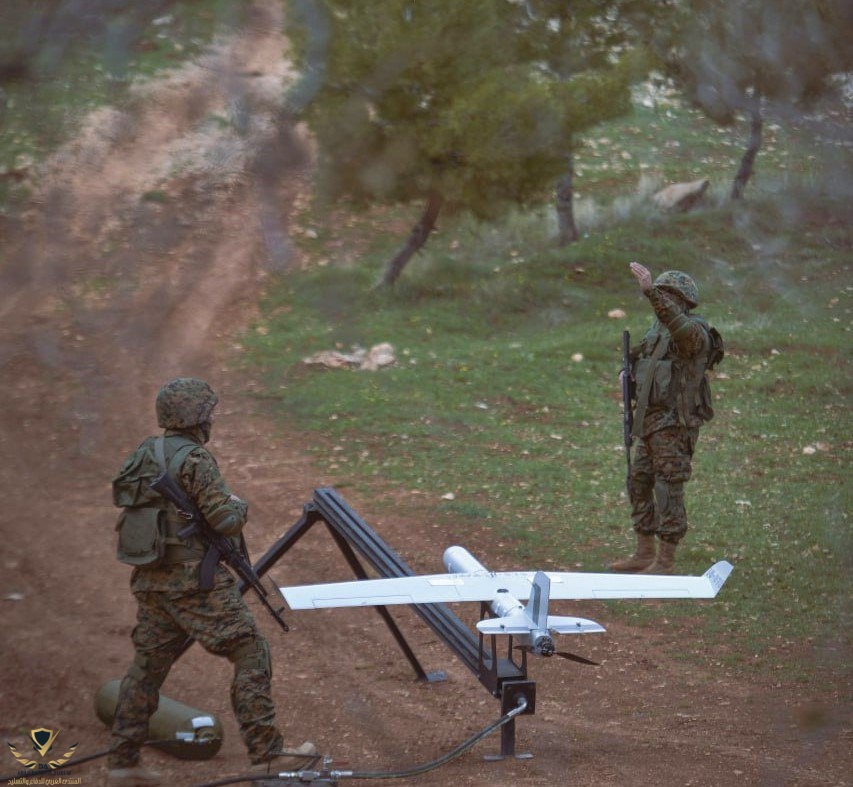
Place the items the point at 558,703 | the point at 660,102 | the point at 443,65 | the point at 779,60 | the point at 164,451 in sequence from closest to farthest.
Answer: the point at 164,451
the point at 558,703
the point at 443,65
the point at 779,60
the point at 660,102

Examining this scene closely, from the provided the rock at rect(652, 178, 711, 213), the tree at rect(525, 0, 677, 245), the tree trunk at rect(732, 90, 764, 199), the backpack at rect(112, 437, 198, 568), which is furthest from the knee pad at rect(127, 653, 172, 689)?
the tree trunk at rect(732, 90, 764, 199)

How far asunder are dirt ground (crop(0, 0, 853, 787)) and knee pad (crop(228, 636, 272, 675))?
0.70 meters

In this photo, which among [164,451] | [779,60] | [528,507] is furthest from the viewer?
[779,60]

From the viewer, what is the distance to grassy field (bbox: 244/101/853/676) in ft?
30.0

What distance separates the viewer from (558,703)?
6832 millimetres

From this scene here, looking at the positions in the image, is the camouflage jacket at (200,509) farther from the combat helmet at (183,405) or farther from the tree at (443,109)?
the tree at (443,109)

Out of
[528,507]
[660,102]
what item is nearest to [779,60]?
[660,102]

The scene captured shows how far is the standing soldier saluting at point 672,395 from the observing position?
309 inches

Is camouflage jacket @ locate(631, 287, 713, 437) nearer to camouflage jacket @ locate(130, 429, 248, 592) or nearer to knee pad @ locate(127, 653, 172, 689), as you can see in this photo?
camouflage jacket @ locate(130, 429, 248, 592)

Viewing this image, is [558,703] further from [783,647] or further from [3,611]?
[3,611]

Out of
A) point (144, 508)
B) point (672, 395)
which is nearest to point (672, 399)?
point (672, 395)

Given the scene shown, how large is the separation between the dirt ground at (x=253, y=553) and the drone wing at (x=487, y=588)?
0.83 meters

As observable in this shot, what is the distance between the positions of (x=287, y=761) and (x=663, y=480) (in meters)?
3.58

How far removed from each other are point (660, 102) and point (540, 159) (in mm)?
10267
